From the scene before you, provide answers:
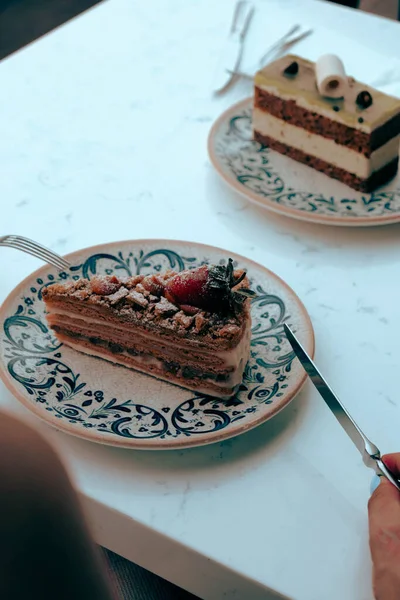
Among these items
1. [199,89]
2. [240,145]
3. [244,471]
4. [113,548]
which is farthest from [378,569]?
[199,89]

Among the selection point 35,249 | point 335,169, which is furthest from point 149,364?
point 335,169

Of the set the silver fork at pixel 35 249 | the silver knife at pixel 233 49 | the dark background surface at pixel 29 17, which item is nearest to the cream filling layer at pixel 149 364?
the silver fork at pixel 35 249

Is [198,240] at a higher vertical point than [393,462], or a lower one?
lower

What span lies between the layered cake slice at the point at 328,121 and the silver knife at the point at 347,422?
630mm

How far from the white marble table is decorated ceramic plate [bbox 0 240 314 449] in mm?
39

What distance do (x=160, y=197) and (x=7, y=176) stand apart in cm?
34

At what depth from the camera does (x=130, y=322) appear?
110cm

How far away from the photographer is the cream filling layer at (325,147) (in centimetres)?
152

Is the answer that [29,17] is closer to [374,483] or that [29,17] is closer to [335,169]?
[335,169]

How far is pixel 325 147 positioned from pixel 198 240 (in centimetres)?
40

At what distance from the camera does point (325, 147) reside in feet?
5.22

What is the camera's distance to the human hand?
755 millimetres

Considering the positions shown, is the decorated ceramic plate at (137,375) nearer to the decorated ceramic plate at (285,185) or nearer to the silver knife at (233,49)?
the decorated ceramic plate at (285,185)

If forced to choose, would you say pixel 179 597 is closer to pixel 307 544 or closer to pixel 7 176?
pixel 307 544
